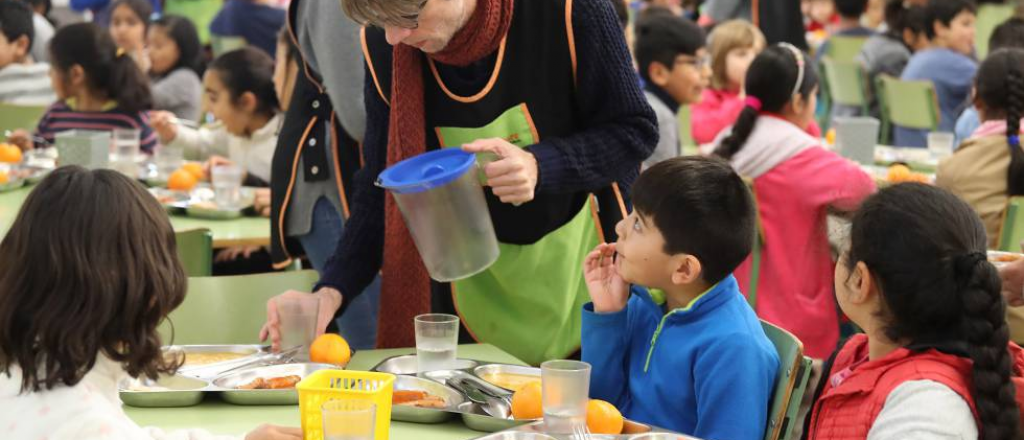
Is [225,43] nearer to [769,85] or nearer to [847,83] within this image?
[847,83]

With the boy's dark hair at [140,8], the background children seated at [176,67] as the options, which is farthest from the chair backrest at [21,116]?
the boy's dark hair at [140,8]

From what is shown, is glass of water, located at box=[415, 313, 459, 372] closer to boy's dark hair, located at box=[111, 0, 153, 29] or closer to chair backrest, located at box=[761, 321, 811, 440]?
chair backrest, located at box=[761, 321, 811, 440]

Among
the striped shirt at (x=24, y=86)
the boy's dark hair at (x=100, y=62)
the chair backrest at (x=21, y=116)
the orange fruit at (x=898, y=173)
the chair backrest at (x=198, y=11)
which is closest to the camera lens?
the orange fruit at (x=898, y=173)

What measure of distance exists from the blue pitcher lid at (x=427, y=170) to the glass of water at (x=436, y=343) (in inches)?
12.7

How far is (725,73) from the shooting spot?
6.09 m

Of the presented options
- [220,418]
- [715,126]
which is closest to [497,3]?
[220,418]

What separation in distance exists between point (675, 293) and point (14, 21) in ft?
17.5

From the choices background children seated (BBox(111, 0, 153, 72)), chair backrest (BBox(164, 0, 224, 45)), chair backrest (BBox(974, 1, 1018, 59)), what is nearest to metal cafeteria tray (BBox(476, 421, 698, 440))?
background children seated (BBox(111, 0, 153, 72))

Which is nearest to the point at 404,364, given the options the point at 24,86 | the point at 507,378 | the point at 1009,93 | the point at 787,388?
the point at 507,378

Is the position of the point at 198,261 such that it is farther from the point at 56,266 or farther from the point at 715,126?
the point at 715,126

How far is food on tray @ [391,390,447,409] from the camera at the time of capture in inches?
86.2

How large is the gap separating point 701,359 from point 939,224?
1.55ft

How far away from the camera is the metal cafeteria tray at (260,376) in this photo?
7.27 ft

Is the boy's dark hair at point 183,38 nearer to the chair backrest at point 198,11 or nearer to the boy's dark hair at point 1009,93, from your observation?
the chair backrest at point 198,11
